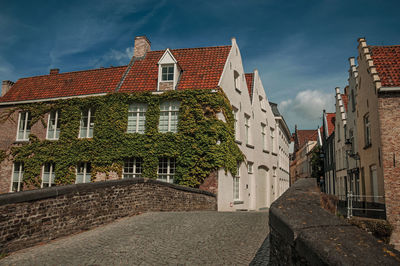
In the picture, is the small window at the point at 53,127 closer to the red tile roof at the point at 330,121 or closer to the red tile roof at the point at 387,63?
the red tile roof at the point at 387,63

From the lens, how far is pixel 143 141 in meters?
19.0

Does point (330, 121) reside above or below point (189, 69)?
above

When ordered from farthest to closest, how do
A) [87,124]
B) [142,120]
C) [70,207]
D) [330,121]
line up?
[330,121] → [87,124] → [142,120] → [70,207]

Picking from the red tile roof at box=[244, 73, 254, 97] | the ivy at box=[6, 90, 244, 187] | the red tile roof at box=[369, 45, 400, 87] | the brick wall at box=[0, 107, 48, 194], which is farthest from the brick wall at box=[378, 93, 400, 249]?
the brick wall at box=[0, 107, 48, 194]

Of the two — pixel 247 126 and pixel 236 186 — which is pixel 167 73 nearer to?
pixel 247 126

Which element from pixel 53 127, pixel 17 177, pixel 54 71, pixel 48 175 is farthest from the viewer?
pixel 54 71

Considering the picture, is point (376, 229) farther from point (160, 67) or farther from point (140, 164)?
point (160, 67)

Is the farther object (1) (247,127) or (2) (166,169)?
(1) (247,127)

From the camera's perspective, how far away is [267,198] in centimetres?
2788

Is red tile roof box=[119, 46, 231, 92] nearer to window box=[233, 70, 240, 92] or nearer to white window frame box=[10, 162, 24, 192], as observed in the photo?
window box=[233, 70, 240, 92]

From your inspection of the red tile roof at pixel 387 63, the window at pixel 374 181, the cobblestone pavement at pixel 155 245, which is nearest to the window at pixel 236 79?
the red tile roof at pixel 387 63

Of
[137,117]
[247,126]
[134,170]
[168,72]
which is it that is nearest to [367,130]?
[247,126]

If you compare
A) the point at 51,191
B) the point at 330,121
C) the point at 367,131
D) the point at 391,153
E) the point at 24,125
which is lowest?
the point at 51,191

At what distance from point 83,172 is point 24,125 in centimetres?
683
